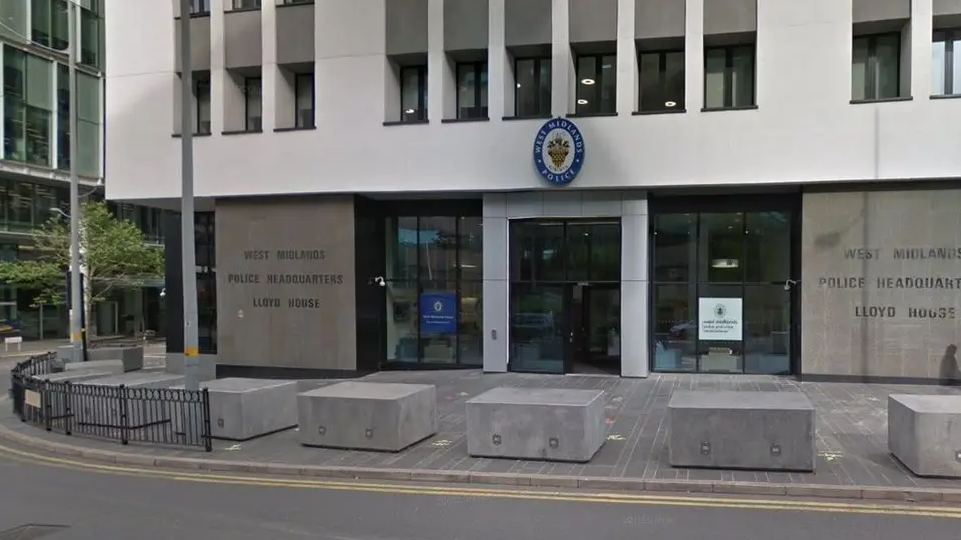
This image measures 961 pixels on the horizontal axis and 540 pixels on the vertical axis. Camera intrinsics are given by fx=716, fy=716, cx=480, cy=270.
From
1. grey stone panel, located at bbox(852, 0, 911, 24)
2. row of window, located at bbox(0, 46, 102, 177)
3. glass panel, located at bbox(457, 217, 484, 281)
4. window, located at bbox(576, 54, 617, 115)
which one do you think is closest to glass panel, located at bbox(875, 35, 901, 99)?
grey stone panel, located at bbox(852, 0, 911, 24)

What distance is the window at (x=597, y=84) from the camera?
18.6 meters

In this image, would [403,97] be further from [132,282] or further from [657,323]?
[132,282]

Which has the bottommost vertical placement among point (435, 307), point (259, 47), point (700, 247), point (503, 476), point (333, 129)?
point (503, 476)

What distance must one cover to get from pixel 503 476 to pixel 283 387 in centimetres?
487

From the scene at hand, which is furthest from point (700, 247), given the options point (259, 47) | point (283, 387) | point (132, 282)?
point (132, 282)

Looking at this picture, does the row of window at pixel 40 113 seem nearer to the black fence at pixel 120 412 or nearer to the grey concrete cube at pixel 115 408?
the black fence at pixel 120 412

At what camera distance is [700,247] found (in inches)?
744

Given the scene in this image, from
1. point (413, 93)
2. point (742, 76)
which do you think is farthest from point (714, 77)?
point (413, 93)

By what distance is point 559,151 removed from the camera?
17750mm

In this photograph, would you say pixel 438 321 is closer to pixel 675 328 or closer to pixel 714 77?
pixel 675 328

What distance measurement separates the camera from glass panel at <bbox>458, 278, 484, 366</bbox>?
20.0 m

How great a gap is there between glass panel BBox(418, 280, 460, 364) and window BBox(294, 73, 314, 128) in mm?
5729

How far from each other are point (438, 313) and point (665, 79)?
8746 millimetres

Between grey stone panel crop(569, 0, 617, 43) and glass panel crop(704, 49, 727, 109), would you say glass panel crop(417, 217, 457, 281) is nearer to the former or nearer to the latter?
grey stone panel crop(569, 0, 617, 43)
